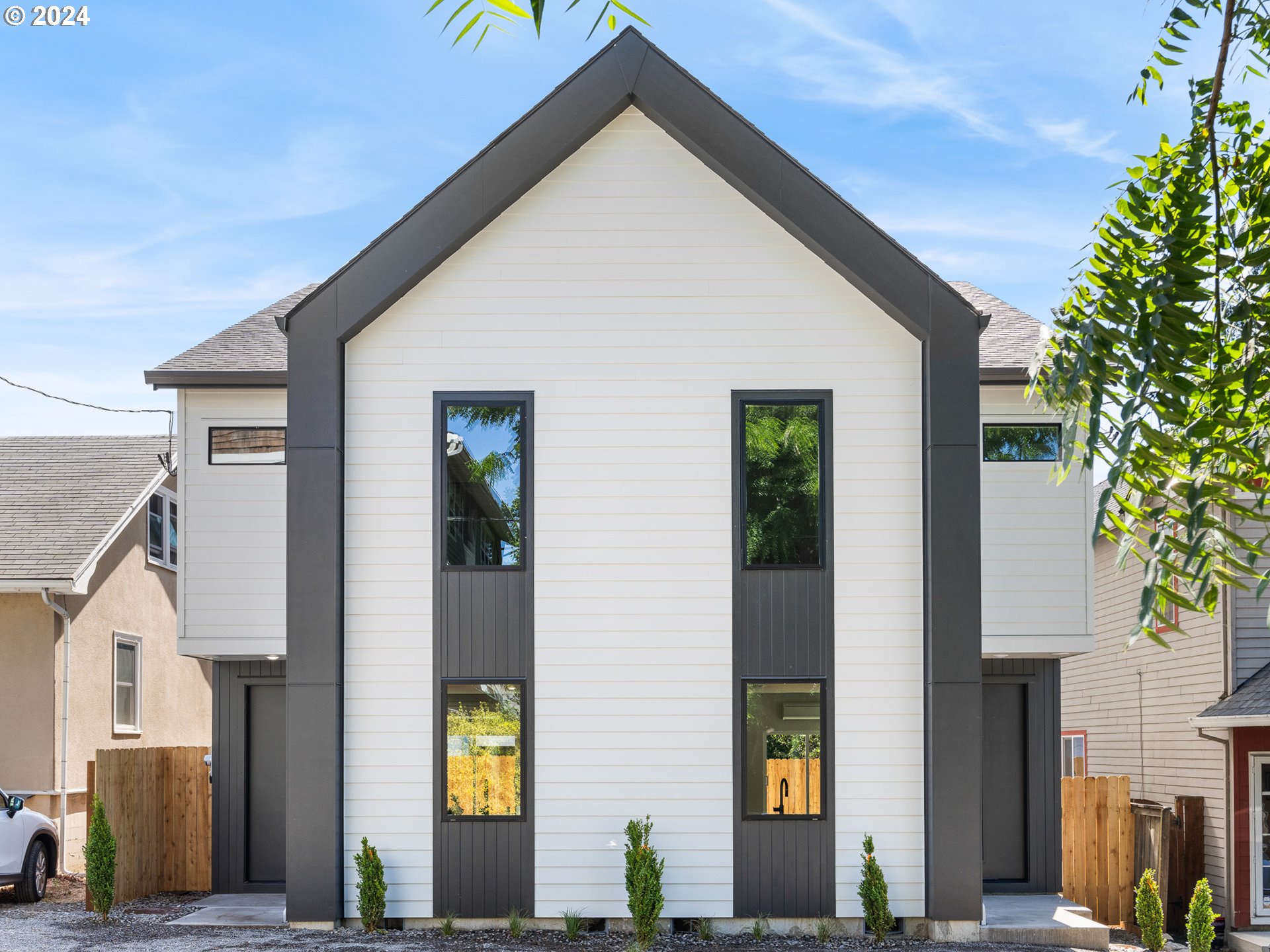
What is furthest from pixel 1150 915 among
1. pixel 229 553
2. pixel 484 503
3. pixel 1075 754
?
pixel 229 553

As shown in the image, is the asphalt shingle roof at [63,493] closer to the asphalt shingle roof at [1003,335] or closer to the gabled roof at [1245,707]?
the asphalt shingle roof at [1003,335]

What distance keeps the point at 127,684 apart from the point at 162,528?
9.35ft

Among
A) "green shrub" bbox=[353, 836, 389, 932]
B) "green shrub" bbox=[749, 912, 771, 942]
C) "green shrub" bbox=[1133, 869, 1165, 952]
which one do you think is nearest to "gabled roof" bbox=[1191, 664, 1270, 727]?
"green shrub" bbox=[1133, 869, 1165, 952]

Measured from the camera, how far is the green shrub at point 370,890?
431 inches

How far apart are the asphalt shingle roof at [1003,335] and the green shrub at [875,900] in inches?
198

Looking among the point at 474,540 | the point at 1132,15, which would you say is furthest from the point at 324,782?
the point at 1132,15

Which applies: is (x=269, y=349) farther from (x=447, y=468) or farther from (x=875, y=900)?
(x=875, y=900)

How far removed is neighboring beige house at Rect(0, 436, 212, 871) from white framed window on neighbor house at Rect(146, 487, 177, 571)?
0.03m

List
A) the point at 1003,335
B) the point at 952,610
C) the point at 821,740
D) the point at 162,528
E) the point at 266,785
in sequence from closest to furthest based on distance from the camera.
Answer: the point at 952,610 → the point at 821,740 → the point at 266,785 → the point at 1003,335 → the point at 162,528

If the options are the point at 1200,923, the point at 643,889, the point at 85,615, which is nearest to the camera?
the point at 643,889

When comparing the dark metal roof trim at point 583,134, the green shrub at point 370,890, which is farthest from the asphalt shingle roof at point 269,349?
the green shrub at point 370,890

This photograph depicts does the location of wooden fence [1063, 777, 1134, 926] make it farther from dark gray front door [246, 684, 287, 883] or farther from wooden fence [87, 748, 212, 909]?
wooden fence [87, 748, 212, 909]

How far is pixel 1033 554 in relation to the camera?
12914mm

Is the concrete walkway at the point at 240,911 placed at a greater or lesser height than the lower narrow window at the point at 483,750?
lesser
